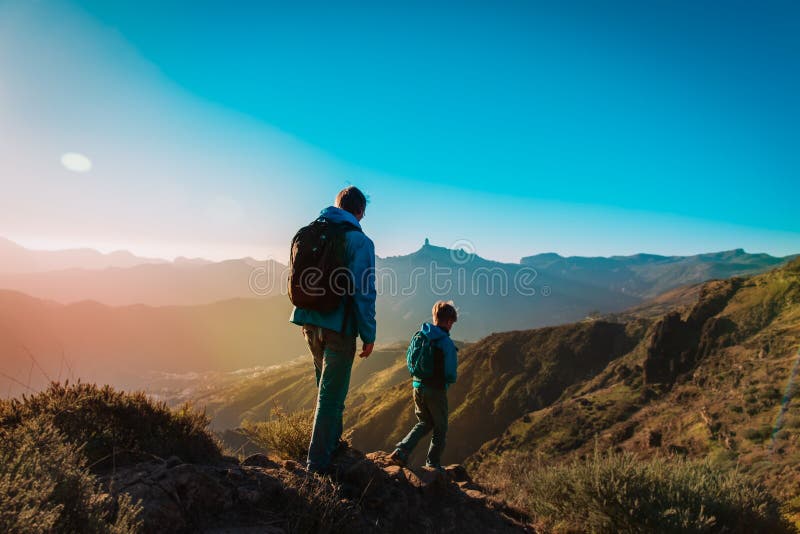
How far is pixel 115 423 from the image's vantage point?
3.47 meters

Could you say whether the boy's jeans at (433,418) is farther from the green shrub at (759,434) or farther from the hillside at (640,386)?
→ the green shrub at (759,434)

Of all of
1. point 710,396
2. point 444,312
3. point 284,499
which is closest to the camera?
point 284,499

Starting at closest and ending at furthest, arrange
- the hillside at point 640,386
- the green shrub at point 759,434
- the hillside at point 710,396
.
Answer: the green shrub at point 759,434 → the hillside at point 710,396 → the hillside at point 640,386

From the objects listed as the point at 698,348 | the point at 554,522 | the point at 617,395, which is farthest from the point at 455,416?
the point at 554,522

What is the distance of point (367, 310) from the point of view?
3.51m

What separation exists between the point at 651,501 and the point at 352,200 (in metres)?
4.14

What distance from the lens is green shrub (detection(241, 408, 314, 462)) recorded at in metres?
4.41

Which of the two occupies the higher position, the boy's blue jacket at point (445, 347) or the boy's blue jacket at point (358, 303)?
the boy's blue jacket at point (358, 303)

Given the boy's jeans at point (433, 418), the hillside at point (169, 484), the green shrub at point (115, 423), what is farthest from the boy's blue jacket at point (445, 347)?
the green shrub at point (115, 423)

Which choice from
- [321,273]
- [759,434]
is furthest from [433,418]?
[759,434]

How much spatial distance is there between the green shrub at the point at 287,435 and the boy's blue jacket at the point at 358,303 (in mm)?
1635

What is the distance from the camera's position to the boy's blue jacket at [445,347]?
196 inches

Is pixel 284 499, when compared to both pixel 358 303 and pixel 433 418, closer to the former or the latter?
pixel 358 303

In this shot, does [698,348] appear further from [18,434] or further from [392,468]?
[18,434]
